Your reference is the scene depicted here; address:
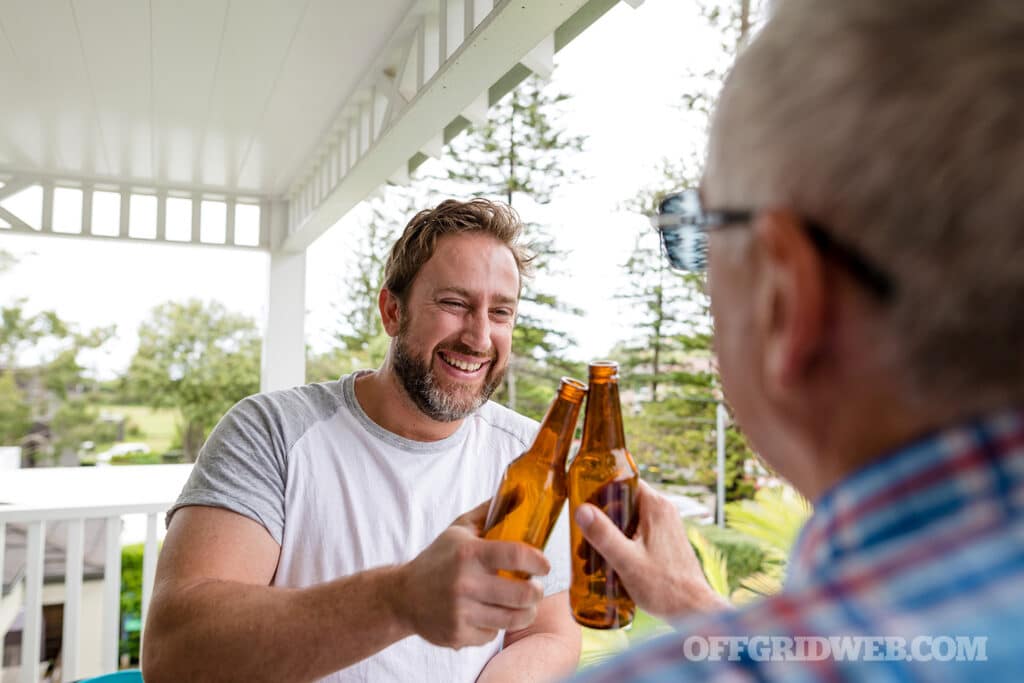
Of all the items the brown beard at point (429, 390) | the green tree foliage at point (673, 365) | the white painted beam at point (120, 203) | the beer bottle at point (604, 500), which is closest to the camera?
the beer bottle at point (604, 500)

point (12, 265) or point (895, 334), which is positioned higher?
point (12, 265)

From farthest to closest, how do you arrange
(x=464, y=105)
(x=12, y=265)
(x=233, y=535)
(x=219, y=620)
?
(x=12, y=265) → (x=464, y=105) → (x=233, y=535) → (x=219, y=620)

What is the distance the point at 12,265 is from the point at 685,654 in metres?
23.1

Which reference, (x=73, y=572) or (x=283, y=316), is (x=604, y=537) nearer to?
(x=73, y=572)

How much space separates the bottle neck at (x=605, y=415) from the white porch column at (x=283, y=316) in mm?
4603

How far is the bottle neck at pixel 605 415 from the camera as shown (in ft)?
3.15

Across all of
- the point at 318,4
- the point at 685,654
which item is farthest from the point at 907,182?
the point at 318,4

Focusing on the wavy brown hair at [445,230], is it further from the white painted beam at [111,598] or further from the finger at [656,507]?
the white painted beam at [111,598]

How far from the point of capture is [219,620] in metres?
1.19

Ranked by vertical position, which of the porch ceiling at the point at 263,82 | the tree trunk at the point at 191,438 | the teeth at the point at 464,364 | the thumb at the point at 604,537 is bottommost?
the tree trunk at the point at 191,438

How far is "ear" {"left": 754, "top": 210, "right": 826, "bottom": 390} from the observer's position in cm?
45

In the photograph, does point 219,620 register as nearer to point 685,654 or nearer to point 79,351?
point 685,654

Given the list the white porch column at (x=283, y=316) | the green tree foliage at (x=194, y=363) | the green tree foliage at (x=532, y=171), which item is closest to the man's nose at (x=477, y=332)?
the white porch column at (x=283, y=316)

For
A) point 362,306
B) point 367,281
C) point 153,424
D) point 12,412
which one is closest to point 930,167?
point 367,281
